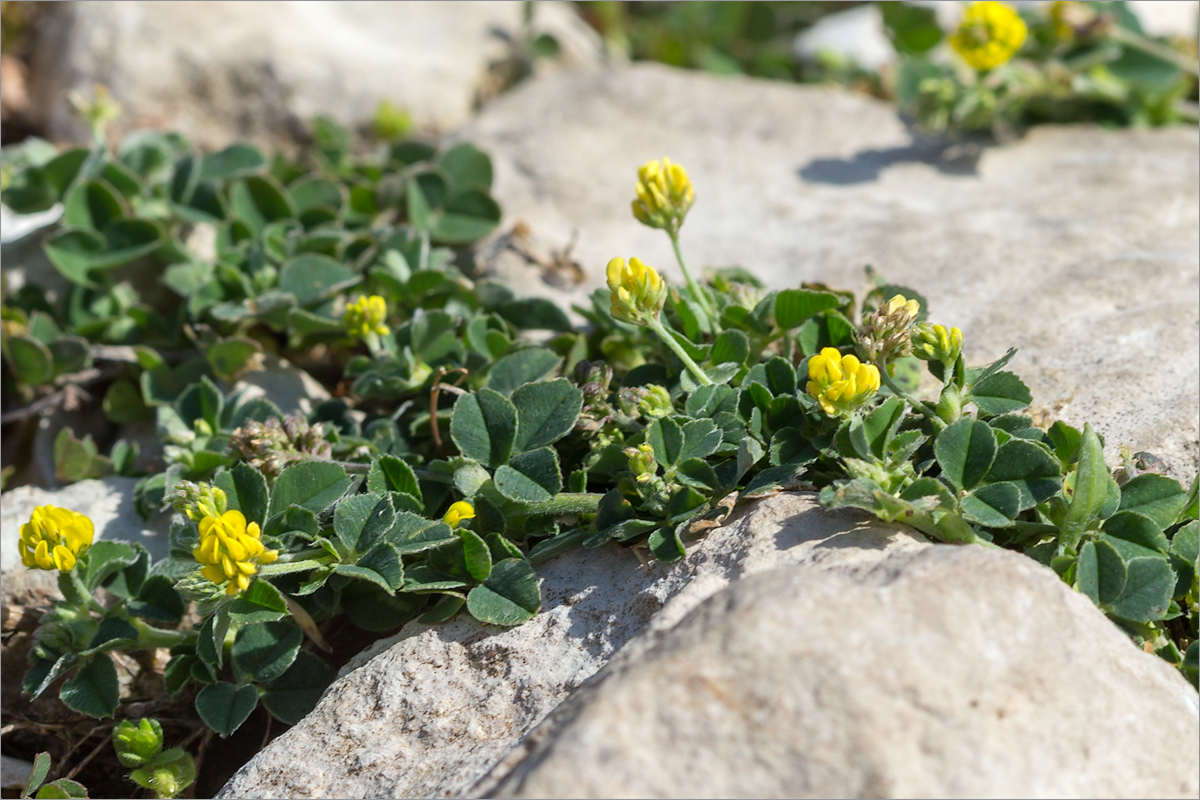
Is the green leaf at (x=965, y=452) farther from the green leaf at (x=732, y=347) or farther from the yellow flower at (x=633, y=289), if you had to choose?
the yellow flower at (x=633, y=289)

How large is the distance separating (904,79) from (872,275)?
5.99 feet

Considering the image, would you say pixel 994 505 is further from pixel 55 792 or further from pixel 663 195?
pixel 55 792

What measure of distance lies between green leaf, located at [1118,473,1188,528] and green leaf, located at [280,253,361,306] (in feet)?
8.11

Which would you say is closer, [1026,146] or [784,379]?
[784,379]

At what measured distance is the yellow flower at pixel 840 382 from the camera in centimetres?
240

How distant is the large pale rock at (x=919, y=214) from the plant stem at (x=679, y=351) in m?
0.90

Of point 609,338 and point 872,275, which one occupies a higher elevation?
point 872,275

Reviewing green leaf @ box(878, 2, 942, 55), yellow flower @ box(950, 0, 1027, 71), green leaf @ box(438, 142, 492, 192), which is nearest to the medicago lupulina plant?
green leaf @ box(438, 142, 492, 192)

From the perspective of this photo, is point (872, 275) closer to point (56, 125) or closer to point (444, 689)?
point (444, 689)

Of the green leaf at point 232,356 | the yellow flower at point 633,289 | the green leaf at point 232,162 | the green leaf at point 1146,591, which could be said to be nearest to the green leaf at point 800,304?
the yellow flower at point 633,289

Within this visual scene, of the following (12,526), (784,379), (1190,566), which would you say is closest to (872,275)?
(784,379)

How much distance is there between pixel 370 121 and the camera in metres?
5.27

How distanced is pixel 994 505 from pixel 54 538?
235cm

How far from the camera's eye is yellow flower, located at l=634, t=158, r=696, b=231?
2984 mm
